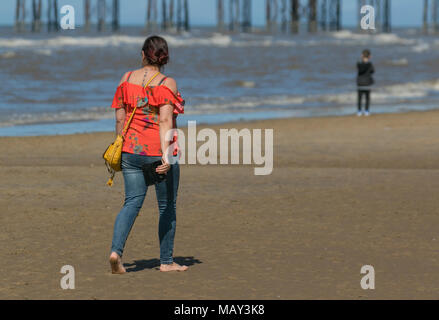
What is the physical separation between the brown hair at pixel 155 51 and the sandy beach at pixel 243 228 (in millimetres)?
1437

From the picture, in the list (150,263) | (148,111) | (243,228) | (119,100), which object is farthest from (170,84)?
(243,228)

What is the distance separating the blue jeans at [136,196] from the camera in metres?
5.56

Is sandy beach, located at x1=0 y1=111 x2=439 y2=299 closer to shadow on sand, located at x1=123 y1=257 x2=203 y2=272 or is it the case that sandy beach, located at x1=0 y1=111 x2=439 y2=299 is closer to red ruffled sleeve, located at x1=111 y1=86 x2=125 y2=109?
shadow on sand, located at x1=123 y1=257 x2=203 y2=272

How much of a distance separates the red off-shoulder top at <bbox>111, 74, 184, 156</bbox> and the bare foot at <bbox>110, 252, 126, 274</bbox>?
72 centimetres

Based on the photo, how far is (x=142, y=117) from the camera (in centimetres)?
550

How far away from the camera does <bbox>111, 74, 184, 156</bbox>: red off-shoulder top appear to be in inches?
215

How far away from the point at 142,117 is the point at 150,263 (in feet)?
4.20

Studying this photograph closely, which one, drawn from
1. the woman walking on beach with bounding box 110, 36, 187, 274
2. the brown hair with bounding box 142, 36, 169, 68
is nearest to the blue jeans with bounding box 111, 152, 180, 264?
the woman walking on beach with bounding box 110, 36, 187, 274

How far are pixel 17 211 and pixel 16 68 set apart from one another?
2682cm
